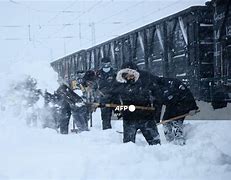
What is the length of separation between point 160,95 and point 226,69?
4.49 ft

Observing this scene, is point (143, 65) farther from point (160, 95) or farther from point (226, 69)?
point (160, 95)

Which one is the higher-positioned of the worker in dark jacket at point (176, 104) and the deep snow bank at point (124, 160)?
the worker in dark jacket at point (176, 104)

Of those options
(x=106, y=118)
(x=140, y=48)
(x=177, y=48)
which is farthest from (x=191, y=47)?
(x=106, y=118)

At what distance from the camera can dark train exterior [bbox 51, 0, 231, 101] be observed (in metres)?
5.38

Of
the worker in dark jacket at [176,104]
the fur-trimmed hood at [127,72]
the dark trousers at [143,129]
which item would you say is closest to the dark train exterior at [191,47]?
the worker in dark jacket at [176,104]

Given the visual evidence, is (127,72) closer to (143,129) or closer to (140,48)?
(143,129)

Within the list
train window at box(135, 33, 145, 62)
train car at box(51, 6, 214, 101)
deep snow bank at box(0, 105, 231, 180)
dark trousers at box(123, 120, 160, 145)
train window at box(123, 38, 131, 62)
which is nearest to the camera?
deep snow bank at box(0, 105, 231, 180)

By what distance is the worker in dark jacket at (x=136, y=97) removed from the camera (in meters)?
4.16

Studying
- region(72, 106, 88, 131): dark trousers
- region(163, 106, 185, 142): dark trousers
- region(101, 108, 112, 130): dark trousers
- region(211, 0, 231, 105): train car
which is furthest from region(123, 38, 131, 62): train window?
region(163, 106, 185, 142): dark trousers

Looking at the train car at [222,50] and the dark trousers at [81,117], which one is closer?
the train car at [222,50]

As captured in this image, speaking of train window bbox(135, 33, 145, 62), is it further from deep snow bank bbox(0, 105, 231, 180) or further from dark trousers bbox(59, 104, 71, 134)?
deep snow bank bbox(0, 105, 231, 180)

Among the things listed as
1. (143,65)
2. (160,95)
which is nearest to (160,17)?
(143,65)

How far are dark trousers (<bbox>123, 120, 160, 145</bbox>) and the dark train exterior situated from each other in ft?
4.93

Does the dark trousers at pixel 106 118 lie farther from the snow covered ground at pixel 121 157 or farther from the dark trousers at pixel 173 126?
the dark trousers at pixel 173 126
